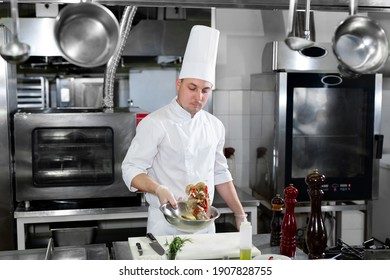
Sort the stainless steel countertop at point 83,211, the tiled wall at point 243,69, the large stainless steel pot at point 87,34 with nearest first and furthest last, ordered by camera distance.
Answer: the large stainless steel pot at point 87,34
the stainless steel countertop at point 83,211
the tiled wall at point 243,69

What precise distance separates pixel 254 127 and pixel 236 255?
1524 mm

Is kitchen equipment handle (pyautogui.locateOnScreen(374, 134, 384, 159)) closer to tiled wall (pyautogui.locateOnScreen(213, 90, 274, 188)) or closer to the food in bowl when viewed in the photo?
tiled wall (pyautogui.locateOnScreen(213, 90, 274, 188))

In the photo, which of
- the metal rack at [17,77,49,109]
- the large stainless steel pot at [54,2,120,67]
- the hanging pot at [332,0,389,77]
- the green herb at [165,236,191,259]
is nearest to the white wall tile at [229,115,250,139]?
the metal rack at [17,77,49,109]

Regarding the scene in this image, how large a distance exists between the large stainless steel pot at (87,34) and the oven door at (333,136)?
5.30 feet

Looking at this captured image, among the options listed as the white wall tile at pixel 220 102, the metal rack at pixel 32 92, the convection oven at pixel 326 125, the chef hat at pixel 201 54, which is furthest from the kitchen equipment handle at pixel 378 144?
the metal rack at pixel 32 92

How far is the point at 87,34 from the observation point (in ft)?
3.22

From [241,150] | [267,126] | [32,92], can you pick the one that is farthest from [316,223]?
[32,92]

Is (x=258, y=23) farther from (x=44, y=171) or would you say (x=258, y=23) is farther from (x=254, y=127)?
(x=44, y=171)

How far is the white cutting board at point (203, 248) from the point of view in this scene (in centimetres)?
133

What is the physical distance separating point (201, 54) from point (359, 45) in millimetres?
764

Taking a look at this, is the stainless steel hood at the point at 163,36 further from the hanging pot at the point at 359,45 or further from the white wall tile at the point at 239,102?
the hanging pot at the point at 359,45

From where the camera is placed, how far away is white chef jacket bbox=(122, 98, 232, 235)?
1.78m

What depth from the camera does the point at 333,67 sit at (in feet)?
8.33
